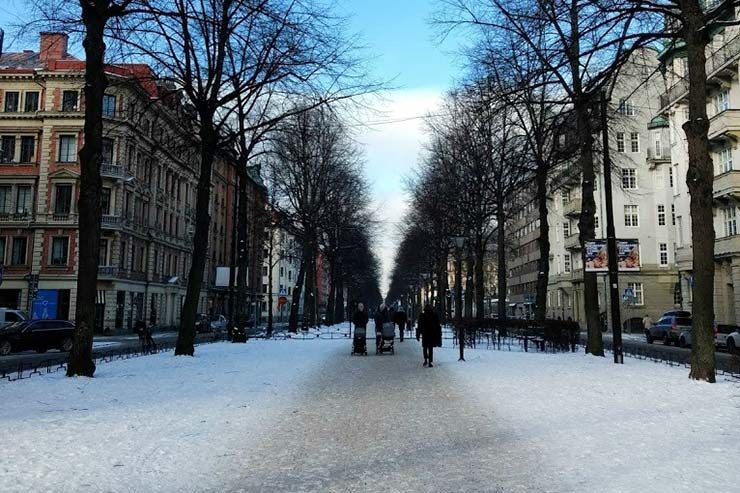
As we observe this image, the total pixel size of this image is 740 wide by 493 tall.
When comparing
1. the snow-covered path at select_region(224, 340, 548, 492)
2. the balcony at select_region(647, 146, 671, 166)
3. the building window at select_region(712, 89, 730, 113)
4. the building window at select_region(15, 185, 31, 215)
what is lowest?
the snow-covered path at select_region(224, 340, 548, 492)

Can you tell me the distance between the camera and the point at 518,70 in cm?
1670

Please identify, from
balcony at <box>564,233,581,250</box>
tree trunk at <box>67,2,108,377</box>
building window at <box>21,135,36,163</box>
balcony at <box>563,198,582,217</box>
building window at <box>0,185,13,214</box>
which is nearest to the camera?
tree trunk at <box>67,2,108,377</box>

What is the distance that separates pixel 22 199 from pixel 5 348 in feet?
95.5

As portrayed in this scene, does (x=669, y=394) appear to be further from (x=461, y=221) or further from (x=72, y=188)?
(x=72, y=188)

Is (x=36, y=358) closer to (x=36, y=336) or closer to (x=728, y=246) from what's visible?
(x=36, y=336)

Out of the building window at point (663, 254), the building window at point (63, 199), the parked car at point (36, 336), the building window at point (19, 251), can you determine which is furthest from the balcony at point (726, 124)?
the building window at point (19, 251)

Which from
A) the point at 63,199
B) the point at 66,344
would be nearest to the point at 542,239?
the point at 66,344

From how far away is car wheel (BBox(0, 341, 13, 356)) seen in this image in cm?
2514

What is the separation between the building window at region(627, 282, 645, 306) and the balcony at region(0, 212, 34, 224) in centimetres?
5284

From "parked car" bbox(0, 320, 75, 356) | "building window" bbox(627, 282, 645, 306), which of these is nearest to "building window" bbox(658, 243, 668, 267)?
"building window" bbox(627, 282, 645, 306)

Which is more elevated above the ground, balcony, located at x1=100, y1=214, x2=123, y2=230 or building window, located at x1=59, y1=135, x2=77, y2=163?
building window, located at x1=59, y1=135, x2=77, y2=163

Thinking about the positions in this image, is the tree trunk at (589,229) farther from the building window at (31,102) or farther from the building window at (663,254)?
the building window at (31,102)

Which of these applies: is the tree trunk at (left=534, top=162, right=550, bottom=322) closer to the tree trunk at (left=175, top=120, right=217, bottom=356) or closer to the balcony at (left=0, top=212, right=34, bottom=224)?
the tree trunk at (left=175, top=120, right=217, bottom=356)

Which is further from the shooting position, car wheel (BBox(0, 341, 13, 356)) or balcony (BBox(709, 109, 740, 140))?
balcony (BBox(709, 109, 740, 140))
